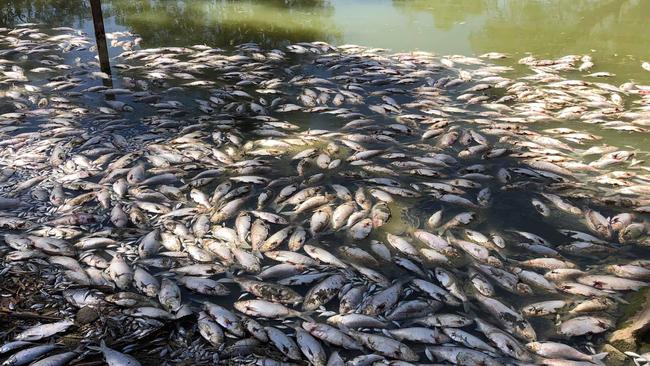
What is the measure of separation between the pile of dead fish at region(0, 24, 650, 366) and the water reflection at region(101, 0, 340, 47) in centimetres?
293

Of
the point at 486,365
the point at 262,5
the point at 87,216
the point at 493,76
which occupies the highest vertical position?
the point at 262,5

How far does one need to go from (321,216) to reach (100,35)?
5677mm

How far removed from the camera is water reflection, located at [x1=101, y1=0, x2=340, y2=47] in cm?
1127

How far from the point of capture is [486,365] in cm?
344

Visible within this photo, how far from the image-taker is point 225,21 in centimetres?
1270

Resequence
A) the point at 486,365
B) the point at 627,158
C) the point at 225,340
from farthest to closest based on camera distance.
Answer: the point at 627,158 < the point at 225,340 < the point at 486,365

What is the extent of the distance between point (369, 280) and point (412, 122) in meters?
3.42

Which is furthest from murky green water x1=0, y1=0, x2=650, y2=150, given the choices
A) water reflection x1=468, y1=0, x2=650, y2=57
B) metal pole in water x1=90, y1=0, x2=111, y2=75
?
metal pole in water x1=90, y1=0, x2=111, y2=75

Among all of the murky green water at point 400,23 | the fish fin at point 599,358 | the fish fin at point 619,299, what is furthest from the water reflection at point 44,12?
the fish fin at point 599,358

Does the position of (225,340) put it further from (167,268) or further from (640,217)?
(640,217)

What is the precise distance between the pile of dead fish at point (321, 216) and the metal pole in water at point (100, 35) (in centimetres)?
27

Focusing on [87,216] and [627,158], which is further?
[627,158]

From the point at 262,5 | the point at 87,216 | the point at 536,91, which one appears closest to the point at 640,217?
the point at 536,91

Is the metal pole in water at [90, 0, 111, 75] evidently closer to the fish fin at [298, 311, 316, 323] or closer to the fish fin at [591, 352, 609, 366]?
the fish fin at [298, 311, 316, 323]
